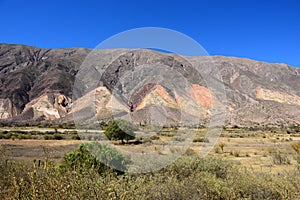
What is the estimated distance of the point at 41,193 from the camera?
508 centimetres

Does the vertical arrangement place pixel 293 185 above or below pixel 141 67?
below

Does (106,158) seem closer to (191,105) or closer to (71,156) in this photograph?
(71,156)

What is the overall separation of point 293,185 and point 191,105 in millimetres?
6331

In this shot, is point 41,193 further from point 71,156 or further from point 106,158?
point 71,156

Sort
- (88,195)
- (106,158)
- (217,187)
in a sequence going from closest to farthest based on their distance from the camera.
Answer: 1. (88,195)
2. (217,187)
3. (106,158)

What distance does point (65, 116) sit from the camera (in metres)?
108

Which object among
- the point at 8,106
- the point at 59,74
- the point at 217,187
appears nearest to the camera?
the point at 217,187

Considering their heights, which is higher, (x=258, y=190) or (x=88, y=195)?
(x=88, y=195)

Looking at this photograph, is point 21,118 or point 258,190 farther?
point 21,118

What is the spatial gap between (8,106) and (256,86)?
10011cm

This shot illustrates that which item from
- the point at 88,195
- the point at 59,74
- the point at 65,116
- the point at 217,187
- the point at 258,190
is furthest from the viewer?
the point at 59,74


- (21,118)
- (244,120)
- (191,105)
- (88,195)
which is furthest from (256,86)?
(88,195)

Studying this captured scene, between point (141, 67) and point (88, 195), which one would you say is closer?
point (88, 195)

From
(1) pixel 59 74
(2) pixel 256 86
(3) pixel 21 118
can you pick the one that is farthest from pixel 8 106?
(2) pixel 256 86
